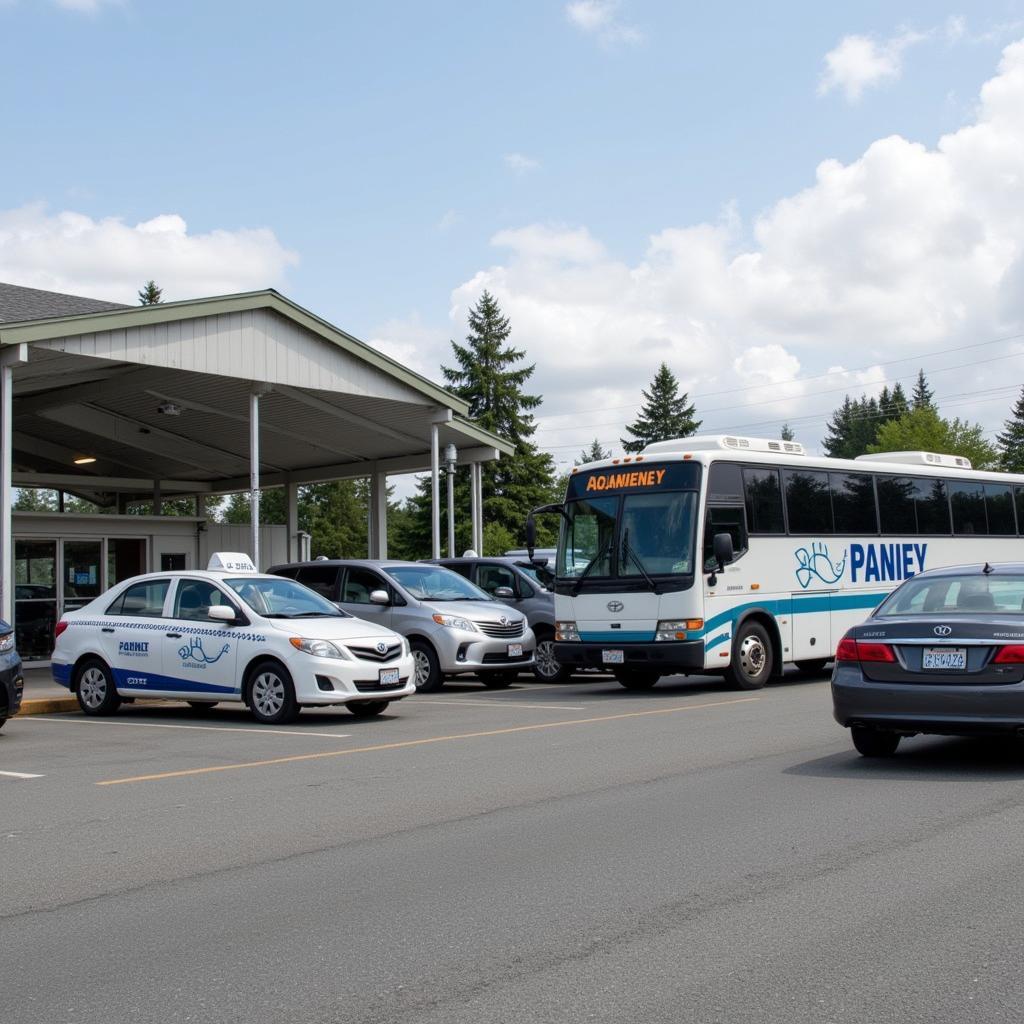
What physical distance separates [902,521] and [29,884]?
16.8 meters

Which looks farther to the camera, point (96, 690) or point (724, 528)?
point (724, 528)

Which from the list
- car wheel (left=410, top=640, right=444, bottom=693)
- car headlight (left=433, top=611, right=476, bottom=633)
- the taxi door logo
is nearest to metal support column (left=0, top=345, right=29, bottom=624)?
the taxi door logo

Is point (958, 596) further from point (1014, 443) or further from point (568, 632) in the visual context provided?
point (1014, 443)

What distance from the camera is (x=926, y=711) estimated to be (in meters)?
9.63

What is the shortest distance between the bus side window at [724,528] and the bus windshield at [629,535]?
216mm

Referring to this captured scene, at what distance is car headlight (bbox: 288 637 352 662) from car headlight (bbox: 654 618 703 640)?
15.7 feet

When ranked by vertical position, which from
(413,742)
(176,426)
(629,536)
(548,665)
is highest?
(176,426)

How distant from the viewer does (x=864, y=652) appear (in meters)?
10.1

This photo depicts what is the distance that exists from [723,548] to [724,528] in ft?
2.72

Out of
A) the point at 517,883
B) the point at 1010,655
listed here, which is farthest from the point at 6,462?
the point at 517,883

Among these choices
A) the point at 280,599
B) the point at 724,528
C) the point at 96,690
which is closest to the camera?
the point at 280,599

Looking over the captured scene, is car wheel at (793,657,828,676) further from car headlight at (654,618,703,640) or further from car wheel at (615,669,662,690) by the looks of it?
car headlight at (654,618,703,640)

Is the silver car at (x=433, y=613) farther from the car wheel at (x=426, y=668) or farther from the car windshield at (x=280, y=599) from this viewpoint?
the car windshield at (x=280, y=599)

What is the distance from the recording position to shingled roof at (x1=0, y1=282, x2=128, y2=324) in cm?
1933
